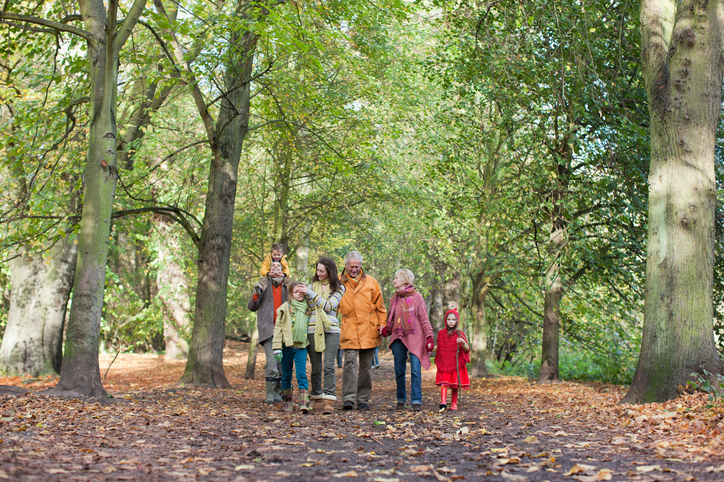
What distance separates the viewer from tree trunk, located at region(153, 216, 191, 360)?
63.3 ft

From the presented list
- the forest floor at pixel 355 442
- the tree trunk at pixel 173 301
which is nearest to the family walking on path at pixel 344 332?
the forest floor at pixel 355 442

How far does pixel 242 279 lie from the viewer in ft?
71.5

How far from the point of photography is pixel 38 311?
39.2ft

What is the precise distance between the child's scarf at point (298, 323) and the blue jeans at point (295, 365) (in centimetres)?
25

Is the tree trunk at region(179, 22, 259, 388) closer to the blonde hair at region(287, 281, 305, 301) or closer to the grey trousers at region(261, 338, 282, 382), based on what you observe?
the grey trousers at region(261, 338, 282, 382)

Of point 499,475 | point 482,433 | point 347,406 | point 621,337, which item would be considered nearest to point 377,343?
Answer: point 347,406

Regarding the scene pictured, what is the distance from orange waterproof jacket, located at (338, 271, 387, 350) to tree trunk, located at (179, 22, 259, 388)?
360 centimetres

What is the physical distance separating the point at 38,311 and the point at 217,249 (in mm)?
4637

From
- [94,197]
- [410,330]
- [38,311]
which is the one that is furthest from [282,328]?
[38,311]

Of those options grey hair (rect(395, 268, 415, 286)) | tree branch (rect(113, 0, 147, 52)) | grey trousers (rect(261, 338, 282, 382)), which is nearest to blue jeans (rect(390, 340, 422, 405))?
grey hair (rect(395, 268, 415, 286))

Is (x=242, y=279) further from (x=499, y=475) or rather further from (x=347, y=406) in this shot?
(x=499, y=475)

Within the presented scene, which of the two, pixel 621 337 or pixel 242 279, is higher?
pixel 242 279

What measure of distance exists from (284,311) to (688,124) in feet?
18.2

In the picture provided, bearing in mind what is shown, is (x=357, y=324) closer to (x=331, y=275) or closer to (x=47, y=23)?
(x=331, y=275)
